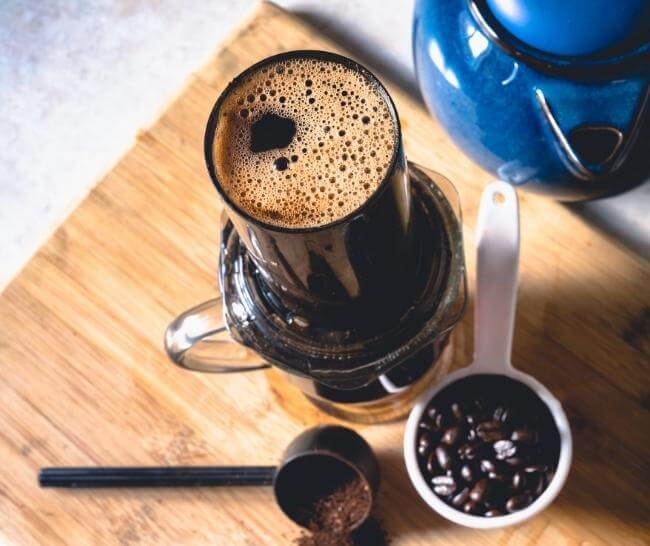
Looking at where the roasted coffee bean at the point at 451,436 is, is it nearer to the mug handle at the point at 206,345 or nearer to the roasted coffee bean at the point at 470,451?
the roasted coffee bean at the point at 470,451

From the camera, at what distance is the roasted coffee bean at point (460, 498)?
0.87m

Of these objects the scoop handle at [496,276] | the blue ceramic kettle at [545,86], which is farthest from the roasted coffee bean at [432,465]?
the blue ceramic kettle at [545,86]

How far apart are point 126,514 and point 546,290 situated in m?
0.50

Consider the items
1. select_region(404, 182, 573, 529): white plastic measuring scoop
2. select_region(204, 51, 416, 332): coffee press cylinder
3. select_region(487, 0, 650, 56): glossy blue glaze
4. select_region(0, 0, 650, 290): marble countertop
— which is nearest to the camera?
select_region(204, 51, 416, 332): coffee press cylinder

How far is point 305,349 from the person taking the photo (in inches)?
31.4

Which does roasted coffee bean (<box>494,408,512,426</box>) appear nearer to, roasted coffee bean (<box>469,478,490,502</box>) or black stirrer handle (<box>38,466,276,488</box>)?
roasted coffee bean (<box>469,478,490,502</box>)

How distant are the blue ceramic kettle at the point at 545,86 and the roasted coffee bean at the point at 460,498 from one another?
0.99 feet

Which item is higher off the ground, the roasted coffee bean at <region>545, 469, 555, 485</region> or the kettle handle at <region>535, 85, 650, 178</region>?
the kettle handle at <region>535, 85, 650, 178</region>

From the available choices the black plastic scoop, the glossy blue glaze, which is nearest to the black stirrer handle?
the black plastic scoop

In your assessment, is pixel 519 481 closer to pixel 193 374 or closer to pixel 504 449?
pixel 504 449

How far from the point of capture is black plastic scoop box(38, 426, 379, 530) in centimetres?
91

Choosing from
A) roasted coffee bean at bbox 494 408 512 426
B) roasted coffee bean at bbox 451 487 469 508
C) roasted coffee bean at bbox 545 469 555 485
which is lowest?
roasted coffee bean at bbox 545 469 555 485

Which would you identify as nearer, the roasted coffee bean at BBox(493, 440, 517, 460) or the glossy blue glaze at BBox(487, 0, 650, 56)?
the glossy blue glaze at BBox(487, 0, 650, 56)

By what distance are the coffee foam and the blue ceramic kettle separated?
0.19 metres
